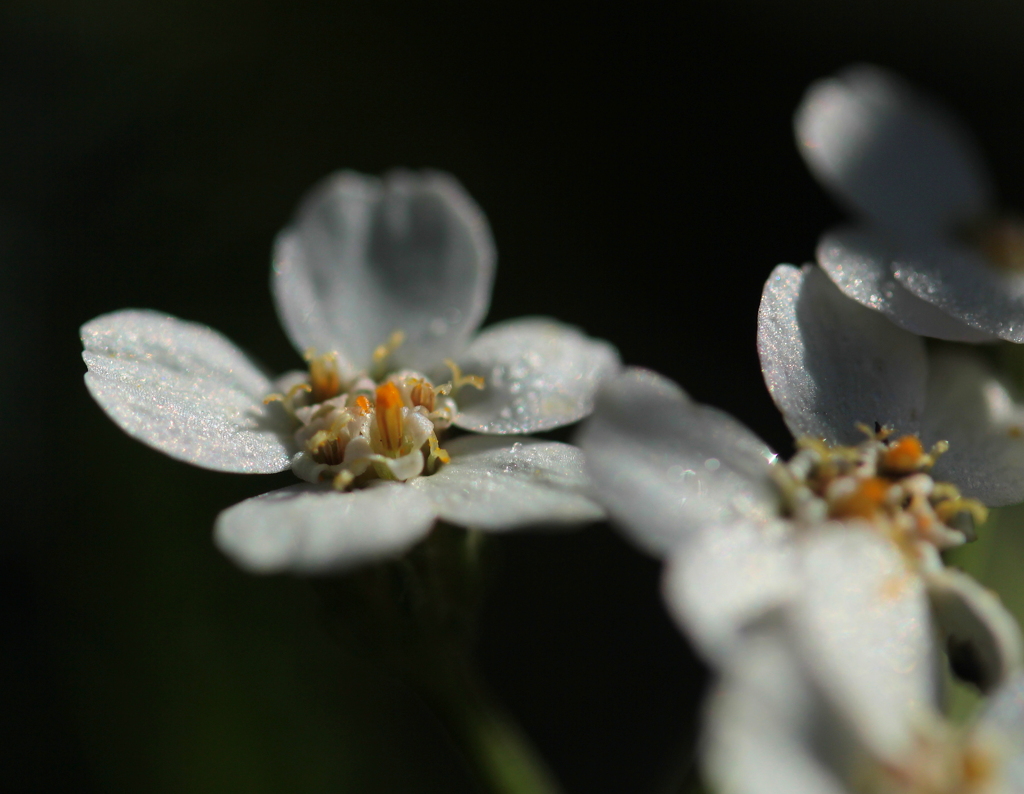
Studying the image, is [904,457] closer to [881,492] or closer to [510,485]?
[881,492]

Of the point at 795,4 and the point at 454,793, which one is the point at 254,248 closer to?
the point at 454,793

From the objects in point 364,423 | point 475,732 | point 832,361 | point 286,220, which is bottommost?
point 475,732

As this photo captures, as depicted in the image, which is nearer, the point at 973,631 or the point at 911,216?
the point at 973,631

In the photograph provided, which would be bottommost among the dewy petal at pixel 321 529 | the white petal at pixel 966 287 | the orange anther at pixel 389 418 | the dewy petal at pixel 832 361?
the dewy petal at pixel 321 529

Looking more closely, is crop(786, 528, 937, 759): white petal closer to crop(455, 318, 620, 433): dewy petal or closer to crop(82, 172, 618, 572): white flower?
crop(82, 172, 618, 572): white flower

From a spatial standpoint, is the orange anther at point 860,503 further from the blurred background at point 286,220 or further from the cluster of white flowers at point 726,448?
the blurred background at point 286,220

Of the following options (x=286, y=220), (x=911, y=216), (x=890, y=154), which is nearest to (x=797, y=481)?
(x=911, y=216)

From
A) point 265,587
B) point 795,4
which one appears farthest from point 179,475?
point 795,4

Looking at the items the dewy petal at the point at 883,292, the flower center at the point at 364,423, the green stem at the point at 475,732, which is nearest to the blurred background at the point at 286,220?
the green stem at the point at 475,732
